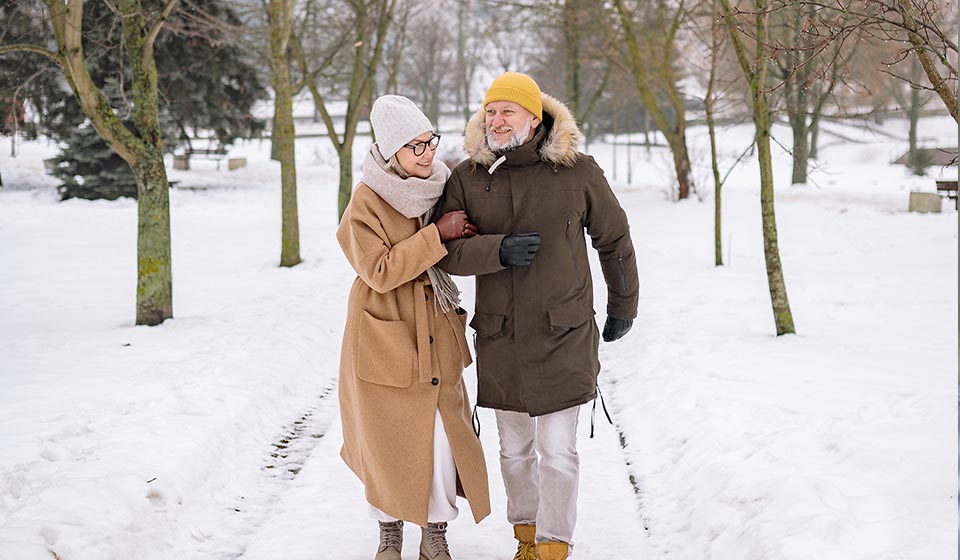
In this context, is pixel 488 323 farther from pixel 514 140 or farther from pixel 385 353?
pixel 514 140

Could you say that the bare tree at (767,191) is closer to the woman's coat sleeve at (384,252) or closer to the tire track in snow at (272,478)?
the tire track in snow at (272,478)

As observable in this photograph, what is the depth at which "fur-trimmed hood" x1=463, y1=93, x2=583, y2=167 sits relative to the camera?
382 centimetres

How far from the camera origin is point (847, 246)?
14.7 m

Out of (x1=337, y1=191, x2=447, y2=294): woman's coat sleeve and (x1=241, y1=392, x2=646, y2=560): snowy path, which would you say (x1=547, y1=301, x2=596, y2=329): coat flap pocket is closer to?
(x1=337, y1=191, x2=447, y2=294): woman's coat sleeve

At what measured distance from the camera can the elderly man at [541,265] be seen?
3844mm

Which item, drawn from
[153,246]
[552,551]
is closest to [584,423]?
[552,551]

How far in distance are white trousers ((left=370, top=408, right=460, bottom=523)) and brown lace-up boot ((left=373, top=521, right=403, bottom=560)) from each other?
0.05m

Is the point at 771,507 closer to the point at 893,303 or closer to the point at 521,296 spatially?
the point at 521,296

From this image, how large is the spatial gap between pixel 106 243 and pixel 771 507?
45.6 feet

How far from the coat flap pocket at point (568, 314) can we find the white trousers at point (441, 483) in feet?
2.10

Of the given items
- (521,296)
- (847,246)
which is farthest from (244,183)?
(521,296)

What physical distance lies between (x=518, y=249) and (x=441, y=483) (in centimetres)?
108

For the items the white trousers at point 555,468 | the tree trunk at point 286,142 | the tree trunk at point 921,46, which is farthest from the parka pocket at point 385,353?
the tree trunk at point 286,142

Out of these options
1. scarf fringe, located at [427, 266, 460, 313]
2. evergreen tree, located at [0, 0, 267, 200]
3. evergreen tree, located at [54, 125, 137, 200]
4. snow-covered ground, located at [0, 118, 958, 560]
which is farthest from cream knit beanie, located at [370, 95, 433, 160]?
evergreen tree, located at [54, 125, 137, 200]
